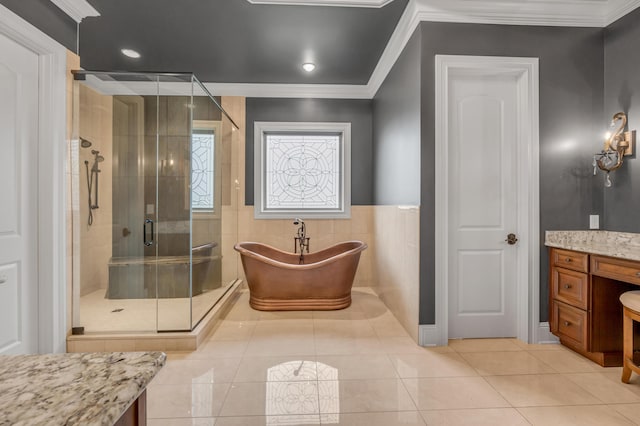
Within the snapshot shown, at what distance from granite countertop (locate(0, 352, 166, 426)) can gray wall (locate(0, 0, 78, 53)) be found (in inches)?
103

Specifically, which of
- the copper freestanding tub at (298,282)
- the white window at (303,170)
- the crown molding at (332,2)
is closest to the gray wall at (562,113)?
the crown molding at (332,2)

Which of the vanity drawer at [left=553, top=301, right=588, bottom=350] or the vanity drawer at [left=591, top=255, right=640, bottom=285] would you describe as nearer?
the vanity drawer at [left=591, top=255, right=640, bottom=285]

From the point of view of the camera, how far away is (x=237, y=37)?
126 inches

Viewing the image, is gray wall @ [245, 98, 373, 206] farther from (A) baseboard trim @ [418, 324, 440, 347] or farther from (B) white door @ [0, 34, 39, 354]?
(B) white door @ [0, 34, 39, 354]

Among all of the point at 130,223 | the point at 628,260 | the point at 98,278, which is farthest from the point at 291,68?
the point at 628,260

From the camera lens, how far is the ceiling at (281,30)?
2.65m

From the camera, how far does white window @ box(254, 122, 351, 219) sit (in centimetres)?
457

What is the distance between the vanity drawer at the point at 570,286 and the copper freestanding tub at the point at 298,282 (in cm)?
183

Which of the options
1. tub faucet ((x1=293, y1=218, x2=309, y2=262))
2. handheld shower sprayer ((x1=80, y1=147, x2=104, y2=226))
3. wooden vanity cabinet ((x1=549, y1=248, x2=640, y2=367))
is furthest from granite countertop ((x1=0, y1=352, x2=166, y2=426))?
tub faucet ((x1=293, y1=218, x2=309, y2=262))

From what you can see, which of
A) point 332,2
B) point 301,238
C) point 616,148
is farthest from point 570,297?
point 332,2

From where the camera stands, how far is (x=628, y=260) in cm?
207

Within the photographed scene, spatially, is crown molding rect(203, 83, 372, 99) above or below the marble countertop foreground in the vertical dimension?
above

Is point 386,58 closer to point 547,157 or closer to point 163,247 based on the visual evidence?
point 547,157

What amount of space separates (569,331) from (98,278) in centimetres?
415
